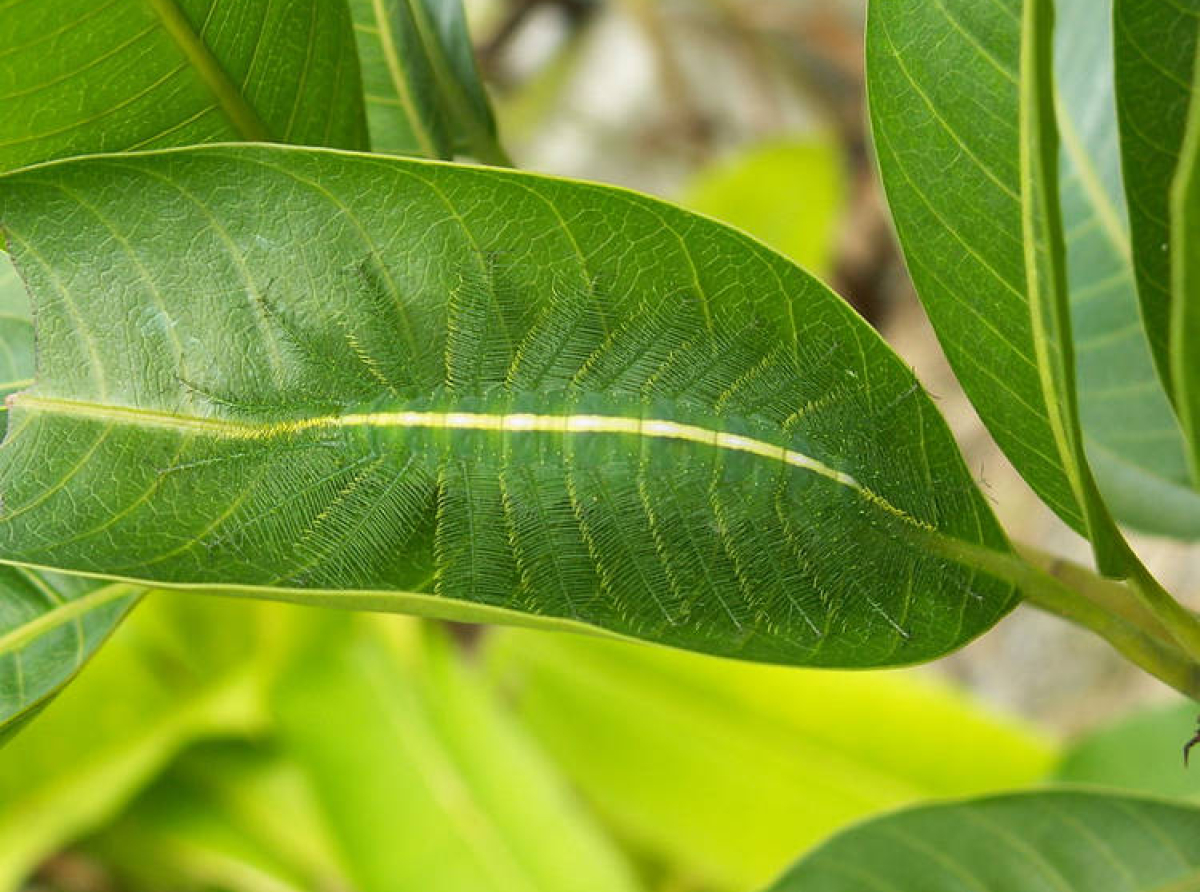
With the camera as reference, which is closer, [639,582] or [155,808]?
[639,582]

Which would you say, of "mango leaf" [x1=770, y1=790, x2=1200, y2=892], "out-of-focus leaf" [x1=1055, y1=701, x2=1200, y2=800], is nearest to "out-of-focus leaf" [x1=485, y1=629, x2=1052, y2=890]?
"out-of-focus leaf" [x1=1055, y1=701, x2=1200, y2=800]

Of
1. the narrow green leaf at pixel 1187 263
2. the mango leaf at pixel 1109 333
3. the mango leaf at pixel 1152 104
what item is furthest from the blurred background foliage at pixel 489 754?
the narrow green leaf at pixel 1187 263

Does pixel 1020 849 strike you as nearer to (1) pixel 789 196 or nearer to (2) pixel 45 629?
(2) pixel 45 629

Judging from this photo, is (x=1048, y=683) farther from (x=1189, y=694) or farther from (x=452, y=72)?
(x=452, y=72)

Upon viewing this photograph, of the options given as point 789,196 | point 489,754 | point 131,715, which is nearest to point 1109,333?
point 489,754

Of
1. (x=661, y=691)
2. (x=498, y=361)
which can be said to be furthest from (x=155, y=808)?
(x=498, y=361)
